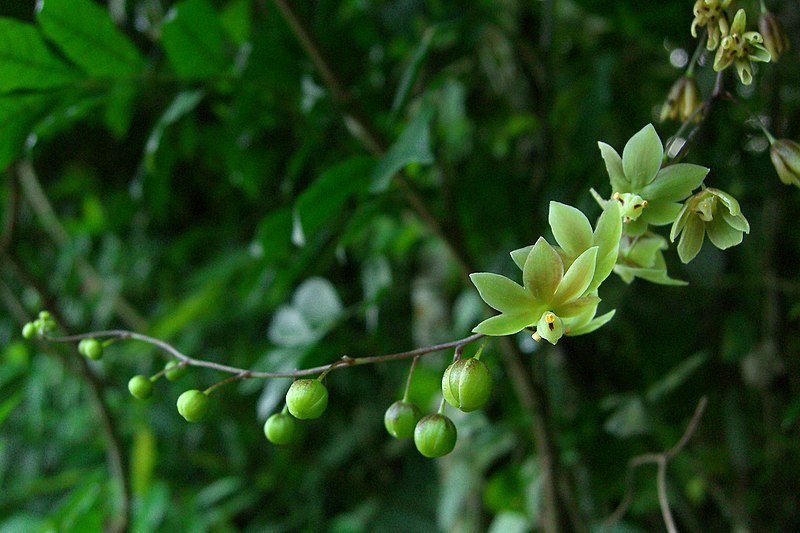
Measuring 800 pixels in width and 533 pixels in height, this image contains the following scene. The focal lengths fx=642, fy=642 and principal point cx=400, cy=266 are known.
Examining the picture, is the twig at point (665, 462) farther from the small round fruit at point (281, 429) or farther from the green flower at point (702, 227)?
the small round fruit at point (281, 429)

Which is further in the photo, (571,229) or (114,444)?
(114,444)

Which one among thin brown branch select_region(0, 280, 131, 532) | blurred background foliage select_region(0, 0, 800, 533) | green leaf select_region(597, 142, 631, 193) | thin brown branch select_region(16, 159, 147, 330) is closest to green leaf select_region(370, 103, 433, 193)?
blurred background foliage select_region(0, 0, 800, 533)

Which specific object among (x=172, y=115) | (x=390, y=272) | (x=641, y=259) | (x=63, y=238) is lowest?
(x=390, y=272)

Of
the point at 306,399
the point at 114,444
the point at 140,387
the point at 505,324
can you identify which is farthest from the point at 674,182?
the point at 114,444

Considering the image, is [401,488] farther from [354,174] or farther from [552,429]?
[354,174]

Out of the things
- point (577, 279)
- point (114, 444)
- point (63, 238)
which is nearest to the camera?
point (577, 279)

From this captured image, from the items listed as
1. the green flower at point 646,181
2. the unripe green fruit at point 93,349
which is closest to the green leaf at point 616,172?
the green flower at point 646,181

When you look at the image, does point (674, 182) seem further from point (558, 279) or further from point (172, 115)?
point (172, 115)
